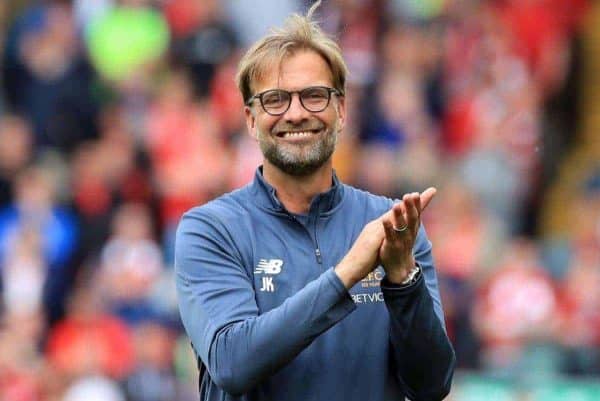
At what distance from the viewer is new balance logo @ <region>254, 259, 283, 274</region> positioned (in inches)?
173

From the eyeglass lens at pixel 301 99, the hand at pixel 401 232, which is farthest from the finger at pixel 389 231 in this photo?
the eyeglass lens at pixel 301 99

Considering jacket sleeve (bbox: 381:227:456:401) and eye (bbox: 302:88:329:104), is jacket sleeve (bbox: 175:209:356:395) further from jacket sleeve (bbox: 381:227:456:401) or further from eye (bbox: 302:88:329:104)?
eye (bbox: 302:88:329:104)

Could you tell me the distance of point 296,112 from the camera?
4.42 metres

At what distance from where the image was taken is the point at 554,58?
12773mm

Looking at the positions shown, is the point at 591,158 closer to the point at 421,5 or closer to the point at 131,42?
the point at 421,5

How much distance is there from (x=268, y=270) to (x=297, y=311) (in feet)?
1.03

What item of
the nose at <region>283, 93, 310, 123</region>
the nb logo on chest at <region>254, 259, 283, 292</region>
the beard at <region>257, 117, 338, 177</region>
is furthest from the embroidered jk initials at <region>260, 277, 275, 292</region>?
the nose at <region>283, 93, 310, 123</region>

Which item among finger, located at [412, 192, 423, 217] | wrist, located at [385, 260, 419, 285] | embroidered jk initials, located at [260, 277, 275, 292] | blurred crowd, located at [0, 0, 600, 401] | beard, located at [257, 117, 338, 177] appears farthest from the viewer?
blurred crowd, located at [0, 0, 600, 401]

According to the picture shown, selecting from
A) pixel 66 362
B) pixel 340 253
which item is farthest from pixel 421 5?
pixel 340 253

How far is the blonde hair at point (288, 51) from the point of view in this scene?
4.50m

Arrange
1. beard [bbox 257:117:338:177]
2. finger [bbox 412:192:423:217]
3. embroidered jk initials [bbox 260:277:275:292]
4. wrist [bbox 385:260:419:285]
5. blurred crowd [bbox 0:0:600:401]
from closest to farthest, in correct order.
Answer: finger [bbox 412:192:423:217]
wrist [bbox 385:260:419:285]
embroidered jk initials [bbox 260:277:275:292]
beard [bbox 257:117:338:177]
blurred crowd [bbox 0:0:600:401]

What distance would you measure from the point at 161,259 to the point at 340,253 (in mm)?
6715

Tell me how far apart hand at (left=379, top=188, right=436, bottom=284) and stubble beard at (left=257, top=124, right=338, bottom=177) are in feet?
1.46

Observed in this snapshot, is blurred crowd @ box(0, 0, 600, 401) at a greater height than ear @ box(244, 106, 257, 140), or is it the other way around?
ear @ box(244, 106, 257, 140)
